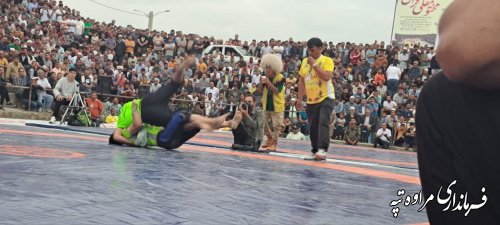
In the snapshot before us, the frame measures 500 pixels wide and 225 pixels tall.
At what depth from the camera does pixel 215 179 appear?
3982mm

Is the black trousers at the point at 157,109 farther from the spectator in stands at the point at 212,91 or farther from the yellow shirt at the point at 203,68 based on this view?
the yellow shirt at the point at 203,68

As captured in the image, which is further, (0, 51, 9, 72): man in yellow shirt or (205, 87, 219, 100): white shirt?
(205, 87, 219, 100): white shirt

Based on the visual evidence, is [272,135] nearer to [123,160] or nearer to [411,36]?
[123,160]

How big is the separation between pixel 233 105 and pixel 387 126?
161 inches

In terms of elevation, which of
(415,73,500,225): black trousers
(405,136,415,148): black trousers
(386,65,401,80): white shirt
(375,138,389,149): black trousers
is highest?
(386,65,401,80): white shirt

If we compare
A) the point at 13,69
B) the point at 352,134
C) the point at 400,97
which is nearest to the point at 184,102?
the point at 13,69

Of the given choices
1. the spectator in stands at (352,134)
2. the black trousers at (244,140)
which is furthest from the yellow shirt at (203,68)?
the black trousers at (244,140)

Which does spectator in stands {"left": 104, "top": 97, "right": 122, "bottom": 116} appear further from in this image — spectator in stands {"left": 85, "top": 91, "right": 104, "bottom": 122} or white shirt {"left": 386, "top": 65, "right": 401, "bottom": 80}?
white shirt {"left": 386, "top": 65, "right": 401, "bottom": 80}

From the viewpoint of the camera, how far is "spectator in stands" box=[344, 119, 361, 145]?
14.5 m

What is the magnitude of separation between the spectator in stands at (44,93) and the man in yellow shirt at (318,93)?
8850mm

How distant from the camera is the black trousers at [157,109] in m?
6.93

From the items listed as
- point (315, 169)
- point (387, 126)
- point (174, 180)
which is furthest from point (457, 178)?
point (387, 126)

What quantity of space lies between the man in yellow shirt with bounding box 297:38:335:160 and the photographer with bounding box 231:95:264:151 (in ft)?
3.55

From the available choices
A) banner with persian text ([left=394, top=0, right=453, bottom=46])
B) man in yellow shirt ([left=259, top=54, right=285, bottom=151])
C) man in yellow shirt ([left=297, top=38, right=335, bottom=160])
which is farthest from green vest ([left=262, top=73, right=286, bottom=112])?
banner with persian text ([left=394, top=0, right=453, bottom=46])
